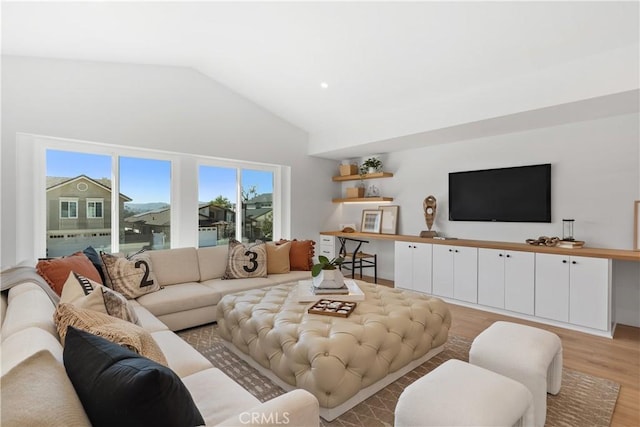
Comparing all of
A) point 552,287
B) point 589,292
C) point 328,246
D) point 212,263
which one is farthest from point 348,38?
point 328,246

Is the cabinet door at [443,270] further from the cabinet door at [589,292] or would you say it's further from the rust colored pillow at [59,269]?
the rust colored pillow at [59,269]

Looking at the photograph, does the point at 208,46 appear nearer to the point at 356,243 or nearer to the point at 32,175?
the point at 32,175

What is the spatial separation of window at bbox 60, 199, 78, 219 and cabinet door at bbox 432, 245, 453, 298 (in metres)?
4.32

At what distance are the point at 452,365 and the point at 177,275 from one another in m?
2.90

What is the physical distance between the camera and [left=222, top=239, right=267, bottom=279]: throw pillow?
364cm

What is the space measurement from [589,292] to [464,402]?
8.61 feet

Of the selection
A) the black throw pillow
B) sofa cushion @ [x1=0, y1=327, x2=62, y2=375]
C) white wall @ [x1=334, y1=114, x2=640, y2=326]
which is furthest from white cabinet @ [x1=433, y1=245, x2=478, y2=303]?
sofa cushion @ [x1=0, y1=327, x2=62, y2=375]

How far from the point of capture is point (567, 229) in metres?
3.54

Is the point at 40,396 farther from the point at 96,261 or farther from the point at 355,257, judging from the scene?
the point at 355,257

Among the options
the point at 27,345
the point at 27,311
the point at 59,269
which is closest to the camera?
the point at 27,345

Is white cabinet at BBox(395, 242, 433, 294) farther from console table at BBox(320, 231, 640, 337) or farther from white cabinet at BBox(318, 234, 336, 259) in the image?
white cabinet at BBox(318, 234, 336, 259)

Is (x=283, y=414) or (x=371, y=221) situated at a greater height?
(x=371, y=221)

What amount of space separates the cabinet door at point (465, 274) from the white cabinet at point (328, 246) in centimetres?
213

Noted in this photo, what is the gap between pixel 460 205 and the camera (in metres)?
4.37
